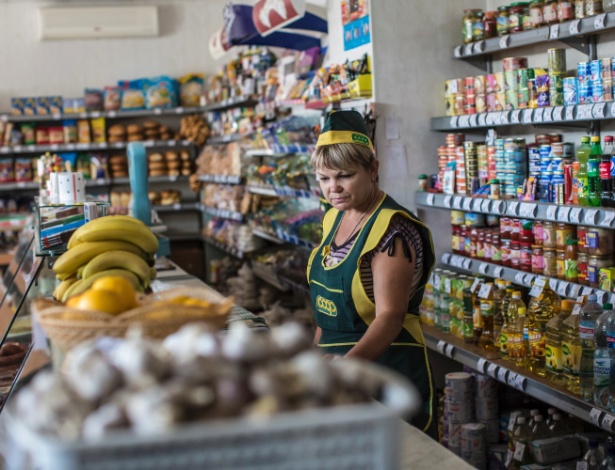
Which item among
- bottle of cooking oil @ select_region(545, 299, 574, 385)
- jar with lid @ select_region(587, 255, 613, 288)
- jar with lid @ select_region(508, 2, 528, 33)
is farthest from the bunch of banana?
jar with lid @ select_region(508, 2, 528, 33)

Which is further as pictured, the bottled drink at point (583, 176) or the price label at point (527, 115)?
the price label at point (527, 115)

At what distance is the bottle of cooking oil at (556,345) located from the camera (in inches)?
150

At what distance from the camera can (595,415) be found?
11.4ft

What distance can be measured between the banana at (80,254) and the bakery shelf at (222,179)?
574 centimetres

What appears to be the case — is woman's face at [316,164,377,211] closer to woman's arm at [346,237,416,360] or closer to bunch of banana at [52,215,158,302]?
woman's arm at [346,237,416,360]

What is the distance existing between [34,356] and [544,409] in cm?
320

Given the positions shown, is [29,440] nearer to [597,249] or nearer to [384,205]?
[384,205]

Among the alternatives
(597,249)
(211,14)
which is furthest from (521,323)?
(211,14)

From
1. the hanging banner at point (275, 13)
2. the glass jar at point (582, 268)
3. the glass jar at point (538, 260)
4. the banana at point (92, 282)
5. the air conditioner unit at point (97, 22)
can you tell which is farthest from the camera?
the air conditioner unit at point (97, 22)

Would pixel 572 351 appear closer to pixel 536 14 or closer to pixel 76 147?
pixel 536 14

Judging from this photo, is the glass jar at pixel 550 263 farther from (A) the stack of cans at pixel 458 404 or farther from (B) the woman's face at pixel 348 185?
(B) the woman's face at pixel 348 185

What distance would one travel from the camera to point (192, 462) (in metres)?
1.08

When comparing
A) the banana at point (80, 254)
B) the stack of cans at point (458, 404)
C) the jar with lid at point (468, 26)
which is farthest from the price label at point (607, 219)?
the banana at point (80, 254)

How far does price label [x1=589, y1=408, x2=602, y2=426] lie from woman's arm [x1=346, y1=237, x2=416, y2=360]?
49.6 inches
